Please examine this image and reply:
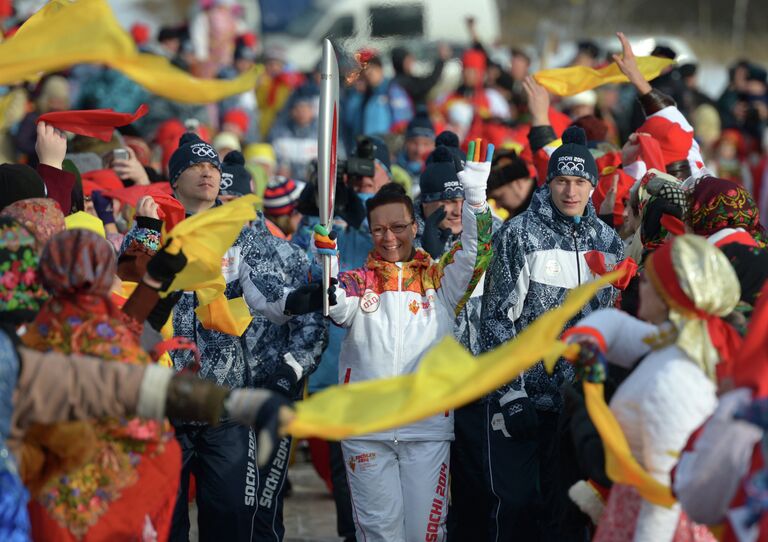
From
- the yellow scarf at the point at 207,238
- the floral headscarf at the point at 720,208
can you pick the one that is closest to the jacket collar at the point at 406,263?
the yellow scarf at the point at 207,238

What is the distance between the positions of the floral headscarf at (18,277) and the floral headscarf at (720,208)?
3.11 metres

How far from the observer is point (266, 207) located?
385 inches

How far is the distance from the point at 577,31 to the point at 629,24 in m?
2.82

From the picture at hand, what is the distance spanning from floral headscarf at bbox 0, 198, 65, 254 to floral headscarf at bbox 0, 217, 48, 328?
31cm

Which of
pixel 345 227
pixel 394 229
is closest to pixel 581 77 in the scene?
pixel 345 227

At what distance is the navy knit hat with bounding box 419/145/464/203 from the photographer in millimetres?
8031

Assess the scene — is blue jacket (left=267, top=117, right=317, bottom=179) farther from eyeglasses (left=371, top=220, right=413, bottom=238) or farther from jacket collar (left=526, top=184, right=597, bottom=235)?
eyeglasses (left=371, top=220, right=413, bottom=238)

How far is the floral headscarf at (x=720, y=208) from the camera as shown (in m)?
6.25

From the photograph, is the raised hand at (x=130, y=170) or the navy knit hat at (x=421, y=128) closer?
the raised hand at (x=130, y=170)

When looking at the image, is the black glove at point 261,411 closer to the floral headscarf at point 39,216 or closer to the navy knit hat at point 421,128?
the floral headscarf at point 39,216

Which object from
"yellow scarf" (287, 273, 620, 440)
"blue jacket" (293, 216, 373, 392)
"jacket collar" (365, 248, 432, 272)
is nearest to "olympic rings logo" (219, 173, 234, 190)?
"blue jacket" (293, 216, 373, 392)

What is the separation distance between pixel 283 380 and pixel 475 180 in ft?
4.75

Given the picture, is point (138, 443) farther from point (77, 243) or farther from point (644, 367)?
point (644, 367)

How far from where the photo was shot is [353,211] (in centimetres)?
869
